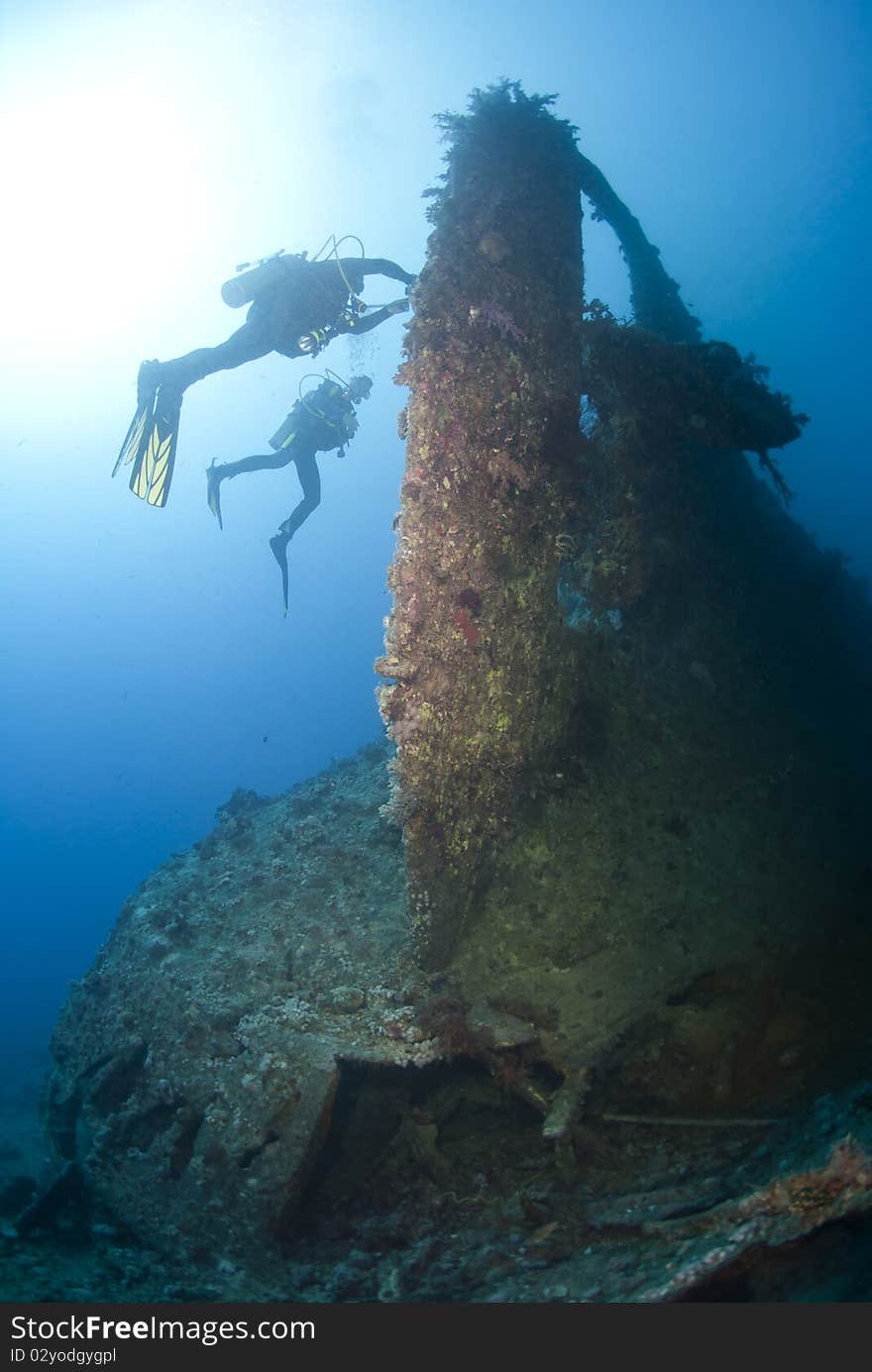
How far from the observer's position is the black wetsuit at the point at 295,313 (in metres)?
8.03

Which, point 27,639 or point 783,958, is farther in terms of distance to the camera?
point 27,639

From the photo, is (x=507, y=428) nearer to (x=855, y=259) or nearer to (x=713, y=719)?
(x=713, y=719)

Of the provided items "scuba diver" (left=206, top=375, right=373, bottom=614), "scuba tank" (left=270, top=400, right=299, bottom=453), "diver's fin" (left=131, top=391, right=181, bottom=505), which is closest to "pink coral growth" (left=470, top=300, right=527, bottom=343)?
"diver's fin" (left=131, top=391, right=181, bottom=505)

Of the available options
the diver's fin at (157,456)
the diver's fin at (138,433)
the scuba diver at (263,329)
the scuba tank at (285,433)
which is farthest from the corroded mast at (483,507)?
the scuba tank at (285,433)

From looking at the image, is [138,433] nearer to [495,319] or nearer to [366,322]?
[366,322]

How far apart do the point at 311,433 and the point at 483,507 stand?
26.4 feet

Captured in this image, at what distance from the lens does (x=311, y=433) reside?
1175 centimetres

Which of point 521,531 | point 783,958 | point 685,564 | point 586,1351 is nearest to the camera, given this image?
point 586,1351

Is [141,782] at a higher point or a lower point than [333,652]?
lower

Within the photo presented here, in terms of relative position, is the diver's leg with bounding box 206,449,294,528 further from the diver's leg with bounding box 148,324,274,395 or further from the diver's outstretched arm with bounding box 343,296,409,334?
the diver's outstretched arm with bounding box 343,296,409,334

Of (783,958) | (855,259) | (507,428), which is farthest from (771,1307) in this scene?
(855,259)

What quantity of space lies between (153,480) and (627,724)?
621 cm

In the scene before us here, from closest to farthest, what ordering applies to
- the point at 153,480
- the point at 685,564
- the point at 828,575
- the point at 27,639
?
the point at 685,564 < the point at 153,480 < the point at 828,575 < the point at 27,639

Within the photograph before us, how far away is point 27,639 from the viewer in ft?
383
